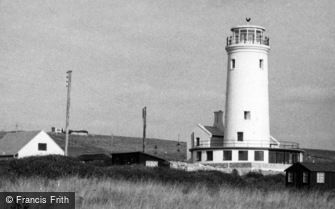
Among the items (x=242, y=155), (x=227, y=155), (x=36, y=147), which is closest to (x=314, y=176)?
(x=242, y=155)

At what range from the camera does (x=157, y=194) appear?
2152cm

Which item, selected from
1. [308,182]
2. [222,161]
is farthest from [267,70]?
[308,182]

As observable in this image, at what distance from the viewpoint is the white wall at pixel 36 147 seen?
68.8 meters

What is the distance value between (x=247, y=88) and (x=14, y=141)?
2485cm

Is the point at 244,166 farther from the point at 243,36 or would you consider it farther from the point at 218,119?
the point at 243,36

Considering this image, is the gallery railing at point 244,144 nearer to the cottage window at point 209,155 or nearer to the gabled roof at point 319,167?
the cottage window at point 209,155

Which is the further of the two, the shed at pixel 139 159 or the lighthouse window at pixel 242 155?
the lighthouse window at pixel 242 155

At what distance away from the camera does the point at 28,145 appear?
227 feet

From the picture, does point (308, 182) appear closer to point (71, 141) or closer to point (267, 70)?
point (267, 70)

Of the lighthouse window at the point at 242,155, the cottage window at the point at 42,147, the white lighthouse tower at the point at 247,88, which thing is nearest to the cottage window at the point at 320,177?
the white lighthouse tower at the point at 247,88

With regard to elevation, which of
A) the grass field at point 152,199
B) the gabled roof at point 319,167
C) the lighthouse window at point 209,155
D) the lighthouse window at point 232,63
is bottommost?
the grass field at point 152,199

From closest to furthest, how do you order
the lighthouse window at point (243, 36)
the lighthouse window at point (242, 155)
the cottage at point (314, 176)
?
the cottage at point (314, 176), the lighthouse window at point (243, 36), the lighthouse window at point (242, 155)

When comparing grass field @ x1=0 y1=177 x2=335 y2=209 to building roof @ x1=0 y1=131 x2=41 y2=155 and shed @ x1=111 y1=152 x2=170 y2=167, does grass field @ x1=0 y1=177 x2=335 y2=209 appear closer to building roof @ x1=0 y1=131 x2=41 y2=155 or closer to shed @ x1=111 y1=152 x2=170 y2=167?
shed @ x1=111 y1=152 x2=170 y2=167

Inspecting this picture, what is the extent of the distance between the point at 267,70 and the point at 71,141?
176ft
